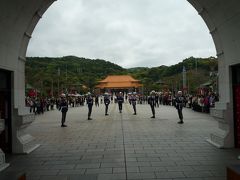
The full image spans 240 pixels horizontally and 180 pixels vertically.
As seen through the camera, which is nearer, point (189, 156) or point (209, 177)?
point (209, 177)

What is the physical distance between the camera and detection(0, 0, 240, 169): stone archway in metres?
7.93

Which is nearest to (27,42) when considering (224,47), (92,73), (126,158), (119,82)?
(126,158)

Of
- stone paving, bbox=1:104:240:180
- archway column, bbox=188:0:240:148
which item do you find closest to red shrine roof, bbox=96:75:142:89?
stone paving, bbox=1:104:240:180

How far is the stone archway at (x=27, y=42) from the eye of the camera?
793 centimetres

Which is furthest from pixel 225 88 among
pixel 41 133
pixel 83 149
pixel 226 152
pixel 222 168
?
pixel 41 133

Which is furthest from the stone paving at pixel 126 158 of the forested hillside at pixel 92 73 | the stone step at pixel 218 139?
the forested hillside at pixel 92 73

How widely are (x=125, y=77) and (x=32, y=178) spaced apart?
79872 mm

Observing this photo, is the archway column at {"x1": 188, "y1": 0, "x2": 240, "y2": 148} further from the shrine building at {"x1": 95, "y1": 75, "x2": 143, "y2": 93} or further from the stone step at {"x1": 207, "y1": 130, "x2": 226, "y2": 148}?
the shrine building at {"x1": 95, "y1": 75, "x2": 143, "y2": 93}

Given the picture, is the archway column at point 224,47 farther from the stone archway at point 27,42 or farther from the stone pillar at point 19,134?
the stone pillar at point 19,134

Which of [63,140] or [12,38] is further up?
[12,38]

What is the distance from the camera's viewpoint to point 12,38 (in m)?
8.32

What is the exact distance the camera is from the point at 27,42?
9367 millimetres

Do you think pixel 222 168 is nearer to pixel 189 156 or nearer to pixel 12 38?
pixel 189 156

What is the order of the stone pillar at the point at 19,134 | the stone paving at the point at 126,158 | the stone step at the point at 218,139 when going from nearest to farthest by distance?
the stone paving at the point at 126,158 < the stone pillar at the point at 19,134 < the stone step at the point at 218,139
